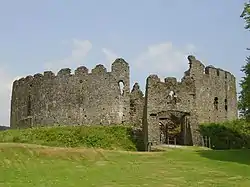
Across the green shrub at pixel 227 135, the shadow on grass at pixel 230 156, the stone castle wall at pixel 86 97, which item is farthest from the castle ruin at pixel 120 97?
the shadow on grass at pixel 230 156

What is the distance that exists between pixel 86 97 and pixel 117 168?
23.7 m

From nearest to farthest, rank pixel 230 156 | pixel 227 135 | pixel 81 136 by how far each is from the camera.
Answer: pixel 230 156 → pixel 81 136 → pixel 227 135

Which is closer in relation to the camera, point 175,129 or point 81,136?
point 81,136

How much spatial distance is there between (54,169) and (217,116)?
29.2 meters

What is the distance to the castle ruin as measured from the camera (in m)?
45.4

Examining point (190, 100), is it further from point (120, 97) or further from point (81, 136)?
point (81, 136)

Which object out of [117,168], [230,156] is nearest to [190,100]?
[230,156]

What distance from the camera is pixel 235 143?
43812 mm

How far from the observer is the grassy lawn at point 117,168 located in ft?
70.0

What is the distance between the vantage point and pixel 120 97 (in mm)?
49156

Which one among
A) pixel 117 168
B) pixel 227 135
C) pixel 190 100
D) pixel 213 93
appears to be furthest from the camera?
pixel 213 93

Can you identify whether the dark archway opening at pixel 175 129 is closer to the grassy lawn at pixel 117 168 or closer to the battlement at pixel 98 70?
the battlement at pixel 98 70

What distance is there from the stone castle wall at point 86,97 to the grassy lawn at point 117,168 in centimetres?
1652

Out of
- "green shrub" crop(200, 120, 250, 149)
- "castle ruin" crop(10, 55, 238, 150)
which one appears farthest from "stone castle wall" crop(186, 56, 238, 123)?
"green shrub" crop(200, 120, 250, 149)
